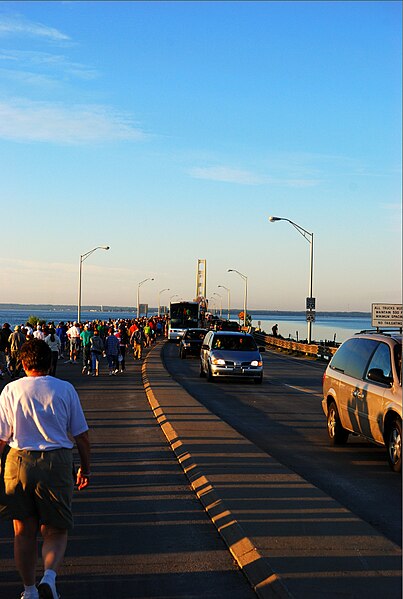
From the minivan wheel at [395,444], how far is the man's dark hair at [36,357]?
6274 millimetres

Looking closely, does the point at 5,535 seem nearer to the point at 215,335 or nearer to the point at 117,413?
the point at 117,413

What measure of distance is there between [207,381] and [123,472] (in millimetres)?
17572

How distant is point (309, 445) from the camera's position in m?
13.6

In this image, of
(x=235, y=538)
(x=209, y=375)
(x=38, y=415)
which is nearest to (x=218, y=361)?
(x=209, y=375)

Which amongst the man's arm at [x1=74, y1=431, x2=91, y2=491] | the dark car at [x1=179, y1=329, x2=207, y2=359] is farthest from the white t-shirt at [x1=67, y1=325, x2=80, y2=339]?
the man's arm at [x1=74, y1=431, x2=91, y2=491]

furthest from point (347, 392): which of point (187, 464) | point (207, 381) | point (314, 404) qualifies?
point (207, 381)

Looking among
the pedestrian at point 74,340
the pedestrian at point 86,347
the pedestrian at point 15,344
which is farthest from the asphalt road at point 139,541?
the pedestrian at point 74,340

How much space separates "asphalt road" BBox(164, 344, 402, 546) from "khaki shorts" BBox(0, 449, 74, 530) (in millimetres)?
3364

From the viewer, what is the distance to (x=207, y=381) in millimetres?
28312

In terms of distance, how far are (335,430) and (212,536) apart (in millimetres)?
6451

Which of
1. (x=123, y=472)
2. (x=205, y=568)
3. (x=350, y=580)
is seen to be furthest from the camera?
(x=123, y=472)

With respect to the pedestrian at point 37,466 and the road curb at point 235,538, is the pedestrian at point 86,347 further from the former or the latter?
the pedestrian at point 37,466

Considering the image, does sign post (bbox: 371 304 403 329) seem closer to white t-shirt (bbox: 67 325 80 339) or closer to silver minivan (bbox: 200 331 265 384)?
silver minivan (bbox: 200 331 265 384)

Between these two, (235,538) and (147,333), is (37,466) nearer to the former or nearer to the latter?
(235,538)
